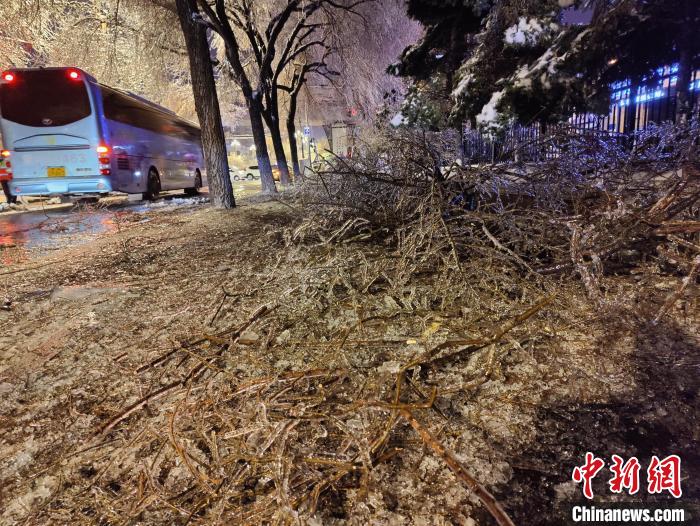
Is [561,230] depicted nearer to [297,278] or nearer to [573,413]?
[573,413]

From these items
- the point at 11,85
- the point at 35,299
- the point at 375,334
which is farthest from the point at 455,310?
the point at 11,85

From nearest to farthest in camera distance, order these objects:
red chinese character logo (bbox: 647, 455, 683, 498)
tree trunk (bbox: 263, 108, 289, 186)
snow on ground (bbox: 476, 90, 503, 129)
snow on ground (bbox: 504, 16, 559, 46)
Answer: red chinese character logo (bbox: 647, 455, 683, 498), snow on ground (bbox: 476, 90, 503, 129), snow on ground (bbox: 504, 16, 559, 46), tree trunk (bbox: 263, 108, 289, 186)

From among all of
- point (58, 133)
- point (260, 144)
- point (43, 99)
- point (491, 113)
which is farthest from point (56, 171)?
point (491, 113)

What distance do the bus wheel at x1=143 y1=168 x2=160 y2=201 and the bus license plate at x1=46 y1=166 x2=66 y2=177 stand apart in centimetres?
237

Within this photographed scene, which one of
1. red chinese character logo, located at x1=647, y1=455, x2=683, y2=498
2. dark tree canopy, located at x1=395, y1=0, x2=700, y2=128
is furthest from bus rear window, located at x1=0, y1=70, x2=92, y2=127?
red chinese character logo, located at x1=647, y1=455, x2=683, y2=498

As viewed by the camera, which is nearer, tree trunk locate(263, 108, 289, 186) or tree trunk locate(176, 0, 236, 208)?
tree trunk locate(176, 0, 236, 208)

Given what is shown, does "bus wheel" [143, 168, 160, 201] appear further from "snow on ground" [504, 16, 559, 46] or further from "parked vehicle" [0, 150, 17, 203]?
"snow on ground" [504, 16, 559, 46]

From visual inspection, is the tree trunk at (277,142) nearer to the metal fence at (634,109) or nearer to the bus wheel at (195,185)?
the bus wheel at (195,185)

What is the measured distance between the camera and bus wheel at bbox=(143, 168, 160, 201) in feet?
37.8

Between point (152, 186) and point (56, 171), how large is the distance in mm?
2817

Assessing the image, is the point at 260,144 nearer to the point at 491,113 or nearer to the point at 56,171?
the point at 56,171

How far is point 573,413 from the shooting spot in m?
1.46

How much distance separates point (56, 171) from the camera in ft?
29.8

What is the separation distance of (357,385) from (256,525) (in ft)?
2.28
